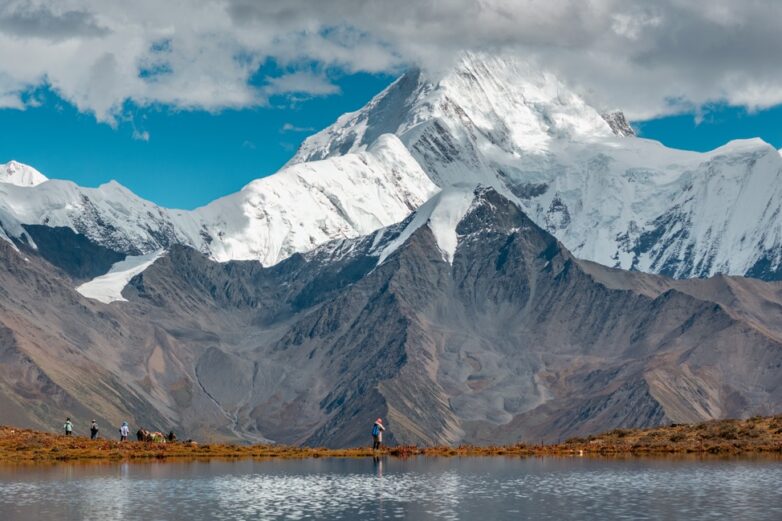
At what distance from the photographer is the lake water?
96375mm

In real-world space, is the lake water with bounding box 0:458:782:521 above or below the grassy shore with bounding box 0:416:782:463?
below

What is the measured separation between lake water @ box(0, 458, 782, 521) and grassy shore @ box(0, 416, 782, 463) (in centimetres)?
963

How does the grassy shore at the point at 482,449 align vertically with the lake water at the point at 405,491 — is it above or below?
above

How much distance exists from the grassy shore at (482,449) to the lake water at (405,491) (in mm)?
9630

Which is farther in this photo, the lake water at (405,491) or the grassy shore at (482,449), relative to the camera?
the grassy shore at (482,449)

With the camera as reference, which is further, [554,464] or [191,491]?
[554,464]

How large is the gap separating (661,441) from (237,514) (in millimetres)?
69049

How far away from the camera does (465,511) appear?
322 feet

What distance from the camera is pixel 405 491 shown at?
363 ft

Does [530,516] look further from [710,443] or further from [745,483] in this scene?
[710,443]

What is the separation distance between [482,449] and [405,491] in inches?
2097

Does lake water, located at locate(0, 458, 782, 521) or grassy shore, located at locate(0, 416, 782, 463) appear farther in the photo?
grassy shore, located at locate(0, 416, 782, 463)

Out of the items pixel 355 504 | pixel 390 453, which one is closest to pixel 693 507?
pixel 355 504

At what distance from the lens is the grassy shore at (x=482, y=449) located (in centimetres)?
14438
